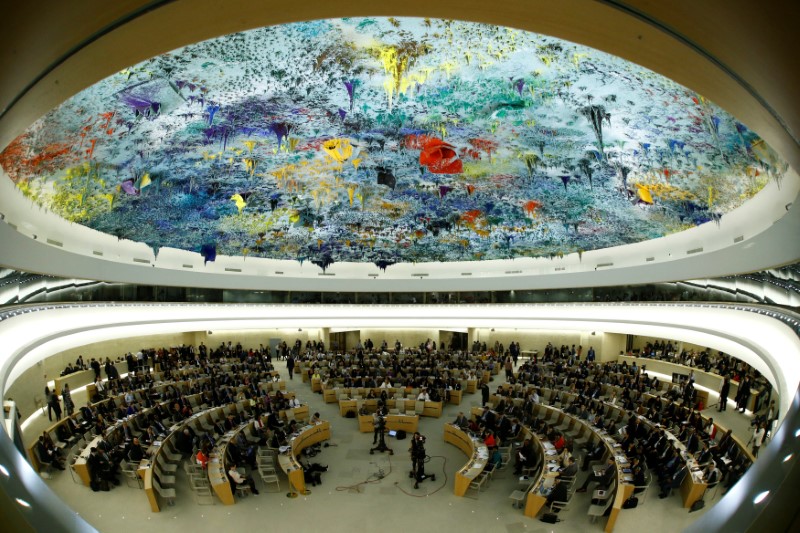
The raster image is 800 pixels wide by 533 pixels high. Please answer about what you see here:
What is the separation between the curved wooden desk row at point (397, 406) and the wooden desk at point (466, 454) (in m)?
2.69

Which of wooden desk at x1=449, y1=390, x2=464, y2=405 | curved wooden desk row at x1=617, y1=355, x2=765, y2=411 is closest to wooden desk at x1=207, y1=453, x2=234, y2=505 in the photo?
wooden desk at x1=449, y1=390, x2=464, y2=405

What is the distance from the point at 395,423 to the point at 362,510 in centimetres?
595

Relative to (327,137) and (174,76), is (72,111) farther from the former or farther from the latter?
(327,137)

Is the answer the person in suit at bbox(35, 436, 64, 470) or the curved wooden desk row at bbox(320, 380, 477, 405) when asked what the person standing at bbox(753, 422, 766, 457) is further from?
the person in suit at bbox(35, 436, 64, 470)

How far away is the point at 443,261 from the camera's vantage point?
106 feet

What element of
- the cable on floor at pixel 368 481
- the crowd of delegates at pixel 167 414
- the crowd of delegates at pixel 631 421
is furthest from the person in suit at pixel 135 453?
the crowd of delegates at pixel 631 421

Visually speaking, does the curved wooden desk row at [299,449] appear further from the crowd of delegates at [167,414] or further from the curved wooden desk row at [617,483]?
the curved wooden desk row at [617,483]

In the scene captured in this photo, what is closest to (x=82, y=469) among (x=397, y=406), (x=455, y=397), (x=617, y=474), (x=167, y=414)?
(x=167, y=414)

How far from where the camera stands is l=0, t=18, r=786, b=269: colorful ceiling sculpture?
892 centimetres

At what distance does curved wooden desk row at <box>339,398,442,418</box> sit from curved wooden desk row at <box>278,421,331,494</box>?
99.2 inches

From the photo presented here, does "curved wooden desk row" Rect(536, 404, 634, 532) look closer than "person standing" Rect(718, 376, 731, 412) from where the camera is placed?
Yes

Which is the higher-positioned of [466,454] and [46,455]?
[46,455]

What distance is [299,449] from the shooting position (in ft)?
45.4

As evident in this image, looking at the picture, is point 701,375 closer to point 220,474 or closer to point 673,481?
point 673,481
